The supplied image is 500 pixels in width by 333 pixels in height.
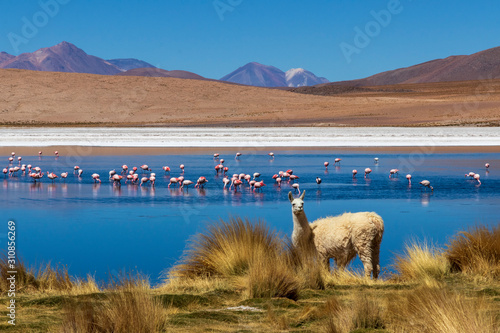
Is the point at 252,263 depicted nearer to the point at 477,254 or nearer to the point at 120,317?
the point at 120,317

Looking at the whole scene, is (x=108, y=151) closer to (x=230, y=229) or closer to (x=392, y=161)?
(x=392, y=161)

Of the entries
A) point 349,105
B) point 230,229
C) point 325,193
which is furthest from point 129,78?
point 230,229

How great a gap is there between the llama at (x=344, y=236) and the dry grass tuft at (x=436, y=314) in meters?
1.63

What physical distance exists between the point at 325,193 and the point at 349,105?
201 feet

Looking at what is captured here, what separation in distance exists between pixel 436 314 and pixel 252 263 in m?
2.70

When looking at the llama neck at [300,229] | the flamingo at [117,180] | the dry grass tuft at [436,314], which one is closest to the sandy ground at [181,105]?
the flamingo at [117,180]

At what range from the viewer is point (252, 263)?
23.7 feet

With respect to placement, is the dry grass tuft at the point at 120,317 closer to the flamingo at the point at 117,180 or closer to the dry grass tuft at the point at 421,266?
the dry grass tuft at the point at 421,266

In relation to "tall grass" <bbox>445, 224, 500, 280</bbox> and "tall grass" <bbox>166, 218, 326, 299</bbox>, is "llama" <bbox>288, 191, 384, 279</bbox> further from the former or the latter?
"tall grass" <bbox>445, 224, 500, 280</bbox>

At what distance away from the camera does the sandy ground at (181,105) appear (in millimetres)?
59062

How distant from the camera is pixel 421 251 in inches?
303

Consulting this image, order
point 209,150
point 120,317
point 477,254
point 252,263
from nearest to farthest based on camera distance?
point 120,317
point 252,263
point 477,254
point 209,150

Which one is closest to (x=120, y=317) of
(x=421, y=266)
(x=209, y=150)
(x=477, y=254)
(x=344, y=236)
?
(x=344, y=236)

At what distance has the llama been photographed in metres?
7.50
